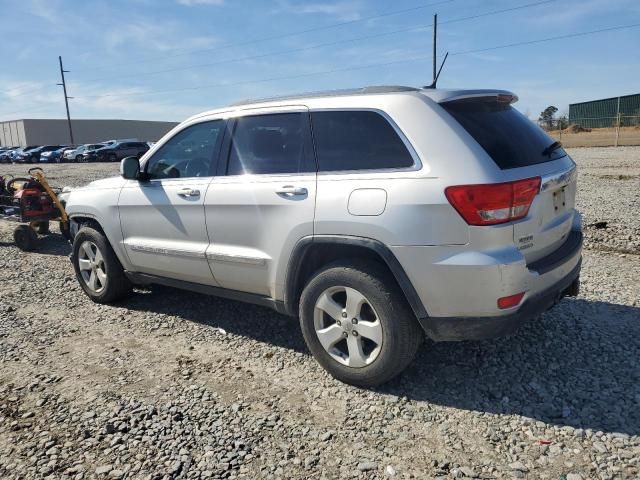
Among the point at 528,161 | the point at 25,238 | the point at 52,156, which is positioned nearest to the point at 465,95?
the point at 528,161

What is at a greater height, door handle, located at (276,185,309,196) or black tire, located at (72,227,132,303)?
door handle, located at (276,185,309,196)

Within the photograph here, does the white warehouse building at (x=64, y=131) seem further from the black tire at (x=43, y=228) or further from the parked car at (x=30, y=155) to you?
the black tire at (x=43, y=228)

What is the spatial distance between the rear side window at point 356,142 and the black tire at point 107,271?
2647mm

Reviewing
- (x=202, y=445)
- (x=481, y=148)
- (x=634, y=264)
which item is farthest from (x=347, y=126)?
(x=634, y=264)

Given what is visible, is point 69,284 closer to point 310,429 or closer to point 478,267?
point 310,429

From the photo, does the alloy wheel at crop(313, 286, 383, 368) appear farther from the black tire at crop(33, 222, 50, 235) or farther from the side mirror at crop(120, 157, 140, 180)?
the black tire at crop(33, 222, 50, 235)

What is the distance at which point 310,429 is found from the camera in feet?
9.85

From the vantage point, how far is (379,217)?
3.05 m

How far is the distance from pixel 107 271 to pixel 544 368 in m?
3.97

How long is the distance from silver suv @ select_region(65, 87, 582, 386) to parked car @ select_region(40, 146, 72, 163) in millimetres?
42136

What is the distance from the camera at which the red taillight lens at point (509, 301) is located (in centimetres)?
289

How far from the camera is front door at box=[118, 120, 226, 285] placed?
4.13 m

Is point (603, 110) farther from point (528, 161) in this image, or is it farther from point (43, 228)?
point (528, 161)

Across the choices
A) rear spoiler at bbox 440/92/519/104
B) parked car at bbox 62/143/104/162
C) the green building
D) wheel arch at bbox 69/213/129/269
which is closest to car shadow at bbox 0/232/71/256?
wheel arch at bbox 69/213/129/269
